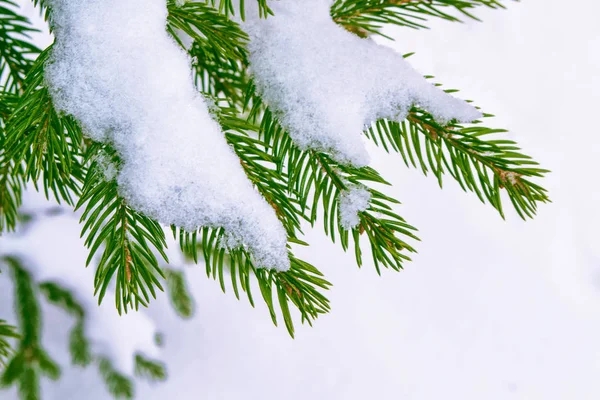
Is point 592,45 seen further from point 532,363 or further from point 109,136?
point 109,136

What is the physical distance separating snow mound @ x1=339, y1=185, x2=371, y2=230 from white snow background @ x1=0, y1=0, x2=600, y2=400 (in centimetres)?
169

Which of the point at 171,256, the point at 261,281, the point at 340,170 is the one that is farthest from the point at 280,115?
the point at 171,256

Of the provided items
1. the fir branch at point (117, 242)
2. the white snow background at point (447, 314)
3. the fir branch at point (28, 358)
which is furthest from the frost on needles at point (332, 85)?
the white snow background at point (447, 314)

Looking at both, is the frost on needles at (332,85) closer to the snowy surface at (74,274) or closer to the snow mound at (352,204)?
the snow mound at (352,204)

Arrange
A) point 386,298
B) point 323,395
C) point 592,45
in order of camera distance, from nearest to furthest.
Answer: point 323,395, point 386,298, point 592,45

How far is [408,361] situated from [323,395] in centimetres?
43

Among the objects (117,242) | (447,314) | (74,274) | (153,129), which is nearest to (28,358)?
(74,274)

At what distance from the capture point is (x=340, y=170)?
23.2 inches

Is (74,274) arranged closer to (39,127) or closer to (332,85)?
(39,127)

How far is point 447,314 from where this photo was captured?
2.28m

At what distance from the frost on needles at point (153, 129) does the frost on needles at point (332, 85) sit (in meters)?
0.11

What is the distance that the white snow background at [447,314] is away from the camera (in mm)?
2135

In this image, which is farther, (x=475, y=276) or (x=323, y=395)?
(x=475, y=276)

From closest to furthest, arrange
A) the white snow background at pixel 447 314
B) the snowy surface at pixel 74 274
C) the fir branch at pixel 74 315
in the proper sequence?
the fir branch at pixel 74 315, the snowy surface at pixel 74 274, the white snow background at pixel 447 314
